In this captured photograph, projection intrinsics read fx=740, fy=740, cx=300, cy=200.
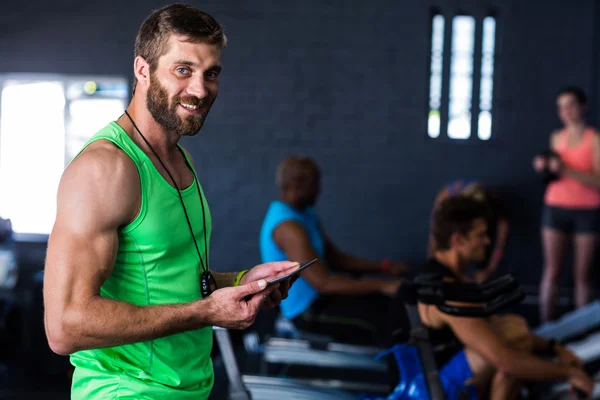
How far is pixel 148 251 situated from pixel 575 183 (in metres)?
4.40

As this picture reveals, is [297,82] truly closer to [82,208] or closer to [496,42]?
[496,42]

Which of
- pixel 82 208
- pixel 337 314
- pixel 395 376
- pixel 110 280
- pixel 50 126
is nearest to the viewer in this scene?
pixel 82 208

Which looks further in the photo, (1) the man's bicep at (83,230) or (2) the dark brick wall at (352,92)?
(2) the dark brick wall at (352,92)

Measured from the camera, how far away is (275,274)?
4.63 ft

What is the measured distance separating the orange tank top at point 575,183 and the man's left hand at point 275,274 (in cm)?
409

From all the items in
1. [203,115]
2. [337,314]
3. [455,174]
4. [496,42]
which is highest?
[496,42]

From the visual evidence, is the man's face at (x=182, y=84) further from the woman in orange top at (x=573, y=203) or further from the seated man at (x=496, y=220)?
the woman in orange top at (x=573, y=203)

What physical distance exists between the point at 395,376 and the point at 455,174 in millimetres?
3683

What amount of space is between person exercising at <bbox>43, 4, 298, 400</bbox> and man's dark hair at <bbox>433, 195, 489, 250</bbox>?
1284 mm

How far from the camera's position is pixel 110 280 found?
1.33 metres

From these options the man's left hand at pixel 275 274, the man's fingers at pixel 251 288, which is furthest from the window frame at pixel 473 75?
the man's fingers at pixel 251 288

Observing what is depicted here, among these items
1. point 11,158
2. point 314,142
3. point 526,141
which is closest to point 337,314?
point 314,142

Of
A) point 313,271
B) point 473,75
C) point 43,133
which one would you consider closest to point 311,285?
point 313,271

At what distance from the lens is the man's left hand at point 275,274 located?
1.40 m
